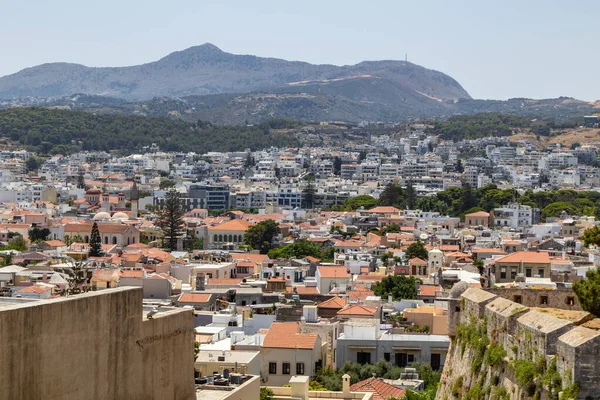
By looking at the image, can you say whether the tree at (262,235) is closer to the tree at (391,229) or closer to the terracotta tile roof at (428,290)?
the tree at (391,229)

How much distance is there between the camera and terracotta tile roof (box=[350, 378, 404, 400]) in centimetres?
2469

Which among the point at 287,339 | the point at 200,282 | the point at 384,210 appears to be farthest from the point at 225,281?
the point at 384,210

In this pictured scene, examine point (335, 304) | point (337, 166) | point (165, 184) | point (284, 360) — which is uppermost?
point (337, 166)

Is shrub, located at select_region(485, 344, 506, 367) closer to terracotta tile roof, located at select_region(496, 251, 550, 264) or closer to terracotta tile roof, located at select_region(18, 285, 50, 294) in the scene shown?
terracotta tile roof, located at select_region(496, 251, 550, 264)

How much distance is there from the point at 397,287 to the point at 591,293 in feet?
107

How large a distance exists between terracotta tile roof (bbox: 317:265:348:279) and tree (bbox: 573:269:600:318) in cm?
3693

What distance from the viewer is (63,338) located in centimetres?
906

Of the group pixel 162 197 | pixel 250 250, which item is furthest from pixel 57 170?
pixel 250 250

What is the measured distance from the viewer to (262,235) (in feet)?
271

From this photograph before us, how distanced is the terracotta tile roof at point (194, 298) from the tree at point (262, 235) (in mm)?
36260

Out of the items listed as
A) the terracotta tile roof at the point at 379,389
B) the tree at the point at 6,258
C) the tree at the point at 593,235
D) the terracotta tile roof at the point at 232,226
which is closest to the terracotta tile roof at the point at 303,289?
the tree at the point at 6,258

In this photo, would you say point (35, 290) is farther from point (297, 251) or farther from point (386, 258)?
point (297, 251)

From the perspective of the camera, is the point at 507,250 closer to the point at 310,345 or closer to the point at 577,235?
the point at 577,235

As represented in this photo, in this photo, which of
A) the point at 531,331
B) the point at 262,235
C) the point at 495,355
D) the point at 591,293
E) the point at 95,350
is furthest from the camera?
the point at 262,235
